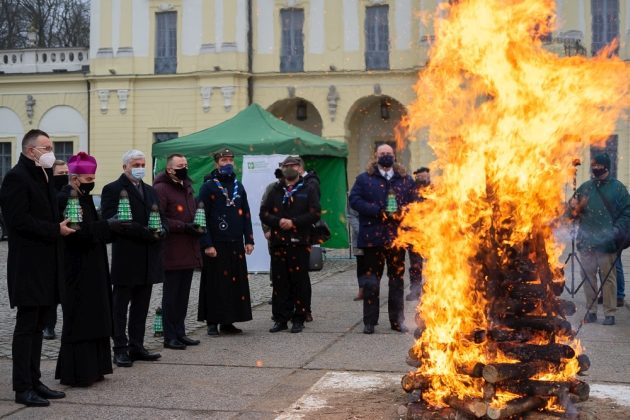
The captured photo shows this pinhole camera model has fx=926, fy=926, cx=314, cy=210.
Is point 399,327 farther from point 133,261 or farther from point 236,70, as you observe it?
point 236,70

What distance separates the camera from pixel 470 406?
5789 millimetres

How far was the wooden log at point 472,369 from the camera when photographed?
5852 millimetres

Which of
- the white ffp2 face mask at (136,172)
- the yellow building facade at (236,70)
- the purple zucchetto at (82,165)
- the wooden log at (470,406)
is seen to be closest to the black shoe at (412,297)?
the white ffp2 face mask at (136,172)

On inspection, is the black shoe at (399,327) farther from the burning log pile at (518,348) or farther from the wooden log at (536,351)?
the wooden log at (536,351)

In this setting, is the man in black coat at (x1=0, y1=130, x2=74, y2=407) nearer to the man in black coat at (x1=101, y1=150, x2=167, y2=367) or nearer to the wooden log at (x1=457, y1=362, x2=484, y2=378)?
the man in black coat at (x1=101, y1=150, x2=167, y2=367)

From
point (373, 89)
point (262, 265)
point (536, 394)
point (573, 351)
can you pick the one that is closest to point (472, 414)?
point (536, 394)

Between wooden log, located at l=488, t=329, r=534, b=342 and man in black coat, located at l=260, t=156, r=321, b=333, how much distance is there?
14.3ft

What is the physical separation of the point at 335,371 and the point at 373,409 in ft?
4.78

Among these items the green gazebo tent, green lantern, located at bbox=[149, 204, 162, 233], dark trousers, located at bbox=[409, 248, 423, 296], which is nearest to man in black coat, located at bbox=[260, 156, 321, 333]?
green lantern, located at bbox=[149, 204, 162, 233]

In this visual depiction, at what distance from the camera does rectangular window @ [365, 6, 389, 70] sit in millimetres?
35281

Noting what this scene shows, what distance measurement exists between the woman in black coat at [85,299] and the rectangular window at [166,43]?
29965 mm

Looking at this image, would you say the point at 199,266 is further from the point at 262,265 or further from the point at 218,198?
the point at 262,265

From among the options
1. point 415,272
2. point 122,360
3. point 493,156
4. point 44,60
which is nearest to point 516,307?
point 493,156

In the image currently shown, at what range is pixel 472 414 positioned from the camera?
5805 millimetres
